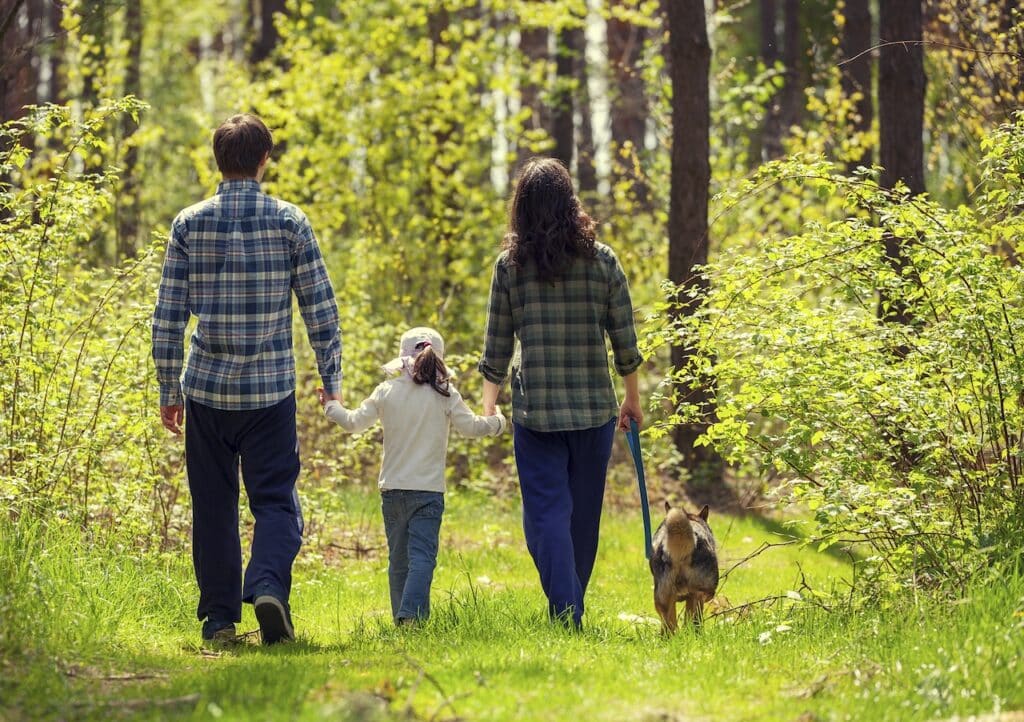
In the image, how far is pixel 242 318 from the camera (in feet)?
18.6

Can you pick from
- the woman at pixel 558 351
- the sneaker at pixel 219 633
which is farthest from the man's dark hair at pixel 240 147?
the sneaker at pixel 219 633

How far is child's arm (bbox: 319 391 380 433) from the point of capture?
5863 mm

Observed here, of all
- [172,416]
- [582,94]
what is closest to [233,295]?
[172,416]

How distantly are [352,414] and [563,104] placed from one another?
11.6 m

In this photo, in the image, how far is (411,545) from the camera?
5.96m

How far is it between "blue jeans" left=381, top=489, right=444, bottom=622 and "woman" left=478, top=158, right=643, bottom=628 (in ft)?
1.54

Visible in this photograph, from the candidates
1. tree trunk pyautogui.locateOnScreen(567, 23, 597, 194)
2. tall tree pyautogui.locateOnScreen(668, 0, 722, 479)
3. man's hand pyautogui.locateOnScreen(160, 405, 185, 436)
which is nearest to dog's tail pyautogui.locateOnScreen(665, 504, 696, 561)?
man's hand pyautogui.locateOnScreen(160, 405, 185, 436)

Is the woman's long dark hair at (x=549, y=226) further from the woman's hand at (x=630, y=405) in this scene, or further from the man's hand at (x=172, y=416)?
the man's hand at (x=172, y=416)

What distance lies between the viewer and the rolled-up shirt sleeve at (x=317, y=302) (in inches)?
229

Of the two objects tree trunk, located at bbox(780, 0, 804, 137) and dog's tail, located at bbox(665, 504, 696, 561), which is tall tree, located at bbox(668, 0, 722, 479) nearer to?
dog's tail, located at bbox(665, 504, 696, 561)

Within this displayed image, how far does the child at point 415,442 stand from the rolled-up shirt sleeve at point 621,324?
634mm

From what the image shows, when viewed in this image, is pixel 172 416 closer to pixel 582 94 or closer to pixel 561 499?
pixel 561 499

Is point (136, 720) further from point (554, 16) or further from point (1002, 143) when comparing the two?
point (554, 16)

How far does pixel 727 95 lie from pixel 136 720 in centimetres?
1226
